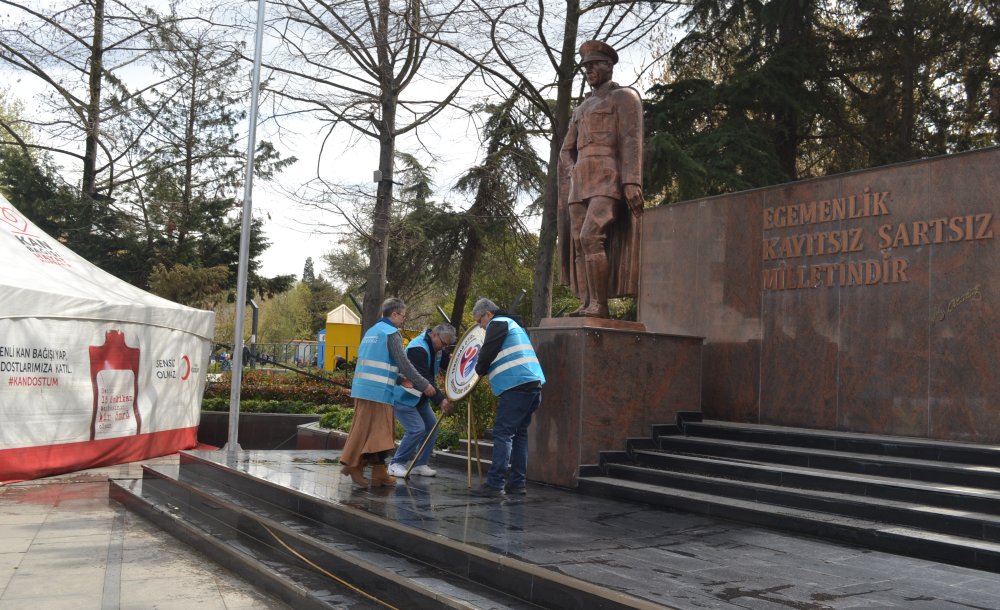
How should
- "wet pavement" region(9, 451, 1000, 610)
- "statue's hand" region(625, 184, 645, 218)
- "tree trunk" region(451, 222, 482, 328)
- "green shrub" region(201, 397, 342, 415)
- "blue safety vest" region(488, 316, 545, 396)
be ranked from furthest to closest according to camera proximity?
"tree trunk" region(451, 222, 482, 328), "green shrub" region(201, 397, 342, 415), "statue's hand" region(625, 184, 645, 218), "blue safety vest" region(488, 316, 545, 396), "wet pavement" region(9, 451, 1000, 610)

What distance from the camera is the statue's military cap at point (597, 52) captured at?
9.23 metres

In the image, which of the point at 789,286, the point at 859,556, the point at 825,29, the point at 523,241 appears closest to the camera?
the point at 859,556

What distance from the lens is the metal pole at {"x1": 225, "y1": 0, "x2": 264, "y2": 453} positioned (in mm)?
13789

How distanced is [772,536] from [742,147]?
38.5ft

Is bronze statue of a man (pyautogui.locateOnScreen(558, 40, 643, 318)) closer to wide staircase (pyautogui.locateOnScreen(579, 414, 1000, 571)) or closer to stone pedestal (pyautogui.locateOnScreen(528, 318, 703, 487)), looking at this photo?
stone pedestal (pyautogui.locateOnScreen(528, 318, 703, 487))

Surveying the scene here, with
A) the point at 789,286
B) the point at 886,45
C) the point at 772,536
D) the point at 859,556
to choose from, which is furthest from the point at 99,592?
the point at 886,45

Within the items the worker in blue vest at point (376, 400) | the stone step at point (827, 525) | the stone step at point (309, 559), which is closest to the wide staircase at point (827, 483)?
the stone step at point (827, 525)

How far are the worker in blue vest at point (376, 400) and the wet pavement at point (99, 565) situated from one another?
5.40ft

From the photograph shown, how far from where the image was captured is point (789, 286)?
10.0m

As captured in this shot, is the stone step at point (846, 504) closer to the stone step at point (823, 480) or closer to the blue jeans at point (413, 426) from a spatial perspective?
the stone step at point (823, 480)

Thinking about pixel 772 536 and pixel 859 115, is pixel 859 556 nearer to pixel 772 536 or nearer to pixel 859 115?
pixel 772 536

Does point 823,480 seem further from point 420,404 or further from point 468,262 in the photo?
point 468,262
